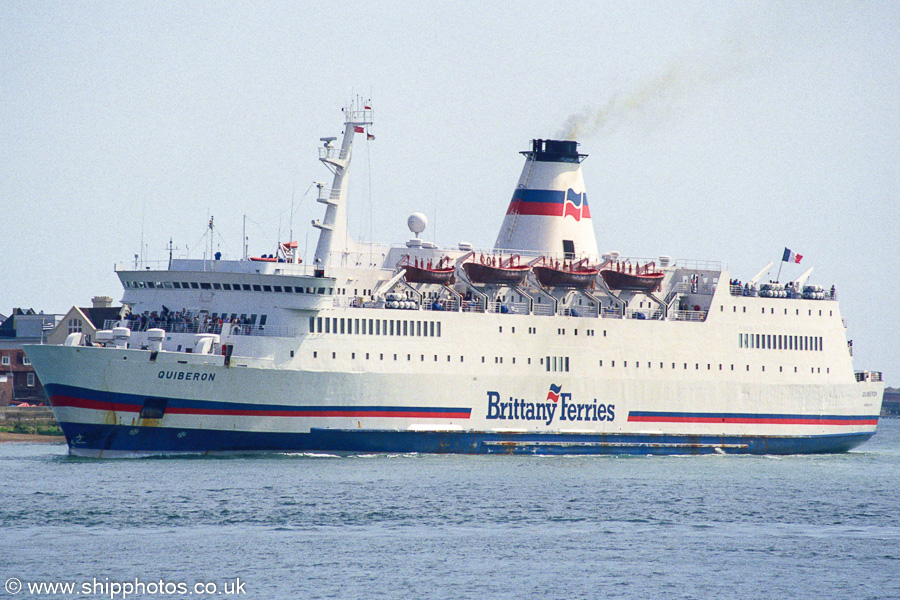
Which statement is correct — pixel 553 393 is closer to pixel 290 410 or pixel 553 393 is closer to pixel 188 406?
pixel 290 410

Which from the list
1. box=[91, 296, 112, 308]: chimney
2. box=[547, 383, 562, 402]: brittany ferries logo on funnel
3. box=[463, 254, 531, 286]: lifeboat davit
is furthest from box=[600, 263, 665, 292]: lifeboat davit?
box=[91, 296, 112, 308]: chimney

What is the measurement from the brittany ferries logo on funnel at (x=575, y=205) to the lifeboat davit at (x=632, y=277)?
8.51 ft

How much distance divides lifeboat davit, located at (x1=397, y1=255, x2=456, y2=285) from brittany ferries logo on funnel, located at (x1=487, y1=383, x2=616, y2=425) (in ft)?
13.3

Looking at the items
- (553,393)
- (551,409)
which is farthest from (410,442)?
(553,393)

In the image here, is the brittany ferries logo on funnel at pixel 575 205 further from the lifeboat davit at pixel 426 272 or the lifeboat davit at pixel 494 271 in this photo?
the lifeboat davit at pixel 426 272

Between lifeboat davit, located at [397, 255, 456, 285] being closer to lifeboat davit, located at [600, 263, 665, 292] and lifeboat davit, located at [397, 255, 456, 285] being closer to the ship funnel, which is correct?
the ship funnel

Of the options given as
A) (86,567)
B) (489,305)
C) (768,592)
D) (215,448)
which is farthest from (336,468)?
(768,592)

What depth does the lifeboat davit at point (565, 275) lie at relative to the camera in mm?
45406

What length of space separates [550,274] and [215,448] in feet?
42.8

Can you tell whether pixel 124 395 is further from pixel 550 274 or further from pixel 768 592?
pixel 768 592

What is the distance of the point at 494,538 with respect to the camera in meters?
28.7

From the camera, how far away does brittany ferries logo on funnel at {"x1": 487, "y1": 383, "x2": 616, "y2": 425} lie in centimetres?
4331

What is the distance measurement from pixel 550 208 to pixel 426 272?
653 cm

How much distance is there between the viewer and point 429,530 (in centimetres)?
2928
